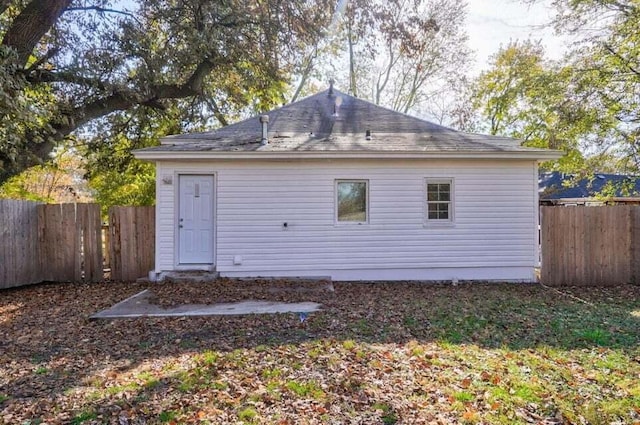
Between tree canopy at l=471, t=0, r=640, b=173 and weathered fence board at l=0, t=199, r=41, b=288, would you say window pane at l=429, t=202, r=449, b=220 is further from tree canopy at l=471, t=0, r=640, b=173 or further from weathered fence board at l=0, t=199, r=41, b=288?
weathered fence board at l=0, t=199, r=41, b=288

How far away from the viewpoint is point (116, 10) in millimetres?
9375

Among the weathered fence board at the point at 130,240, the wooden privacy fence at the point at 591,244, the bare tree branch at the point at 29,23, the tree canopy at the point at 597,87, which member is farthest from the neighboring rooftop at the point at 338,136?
the tree canopy at the point at 597,87

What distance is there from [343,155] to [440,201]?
8.18ft

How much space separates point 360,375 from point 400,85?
2329 cm

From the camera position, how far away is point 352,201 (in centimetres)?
920

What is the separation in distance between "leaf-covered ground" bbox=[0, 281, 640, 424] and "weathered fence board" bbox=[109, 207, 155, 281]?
2478 mm

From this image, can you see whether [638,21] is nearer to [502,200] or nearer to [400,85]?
[502,200]

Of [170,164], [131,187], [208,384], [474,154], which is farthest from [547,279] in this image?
[131,187]

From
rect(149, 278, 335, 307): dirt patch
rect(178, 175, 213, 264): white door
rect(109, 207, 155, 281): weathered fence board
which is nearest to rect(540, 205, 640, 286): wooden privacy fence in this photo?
rect(149, 278, 335, 307): dirt patch

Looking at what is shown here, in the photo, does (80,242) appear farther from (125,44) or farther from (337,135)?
(337,135)

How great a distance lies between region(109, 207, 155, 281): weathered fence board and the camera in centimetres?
943

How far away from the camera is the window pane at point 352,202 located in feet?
30.1

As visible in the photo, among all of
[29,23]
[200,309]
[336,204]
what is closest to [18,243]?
[29,23]

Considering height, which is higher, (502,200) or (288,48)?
Result: (288,48)
